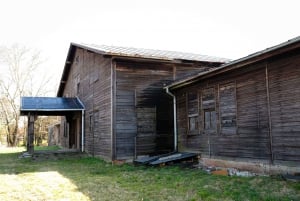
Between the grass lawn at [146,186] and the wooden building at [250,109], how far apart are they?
3.42ft

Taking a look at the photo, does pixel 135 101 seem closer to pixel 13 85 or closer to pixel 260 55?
pixel 260 55

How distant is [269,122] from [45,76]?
33668 mm

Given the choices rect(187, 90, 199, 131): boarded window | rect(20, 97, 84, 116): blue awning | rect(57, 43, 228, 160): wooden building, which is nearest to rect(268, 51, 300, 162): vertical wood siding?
rect(187, 90, 199, 131): boarded window

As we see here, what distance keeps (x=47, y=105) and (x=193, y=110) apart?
365 inches

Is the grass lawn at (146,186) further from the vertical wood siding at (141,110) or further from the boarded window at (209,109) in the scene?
the vertical wood siding at (141,110)

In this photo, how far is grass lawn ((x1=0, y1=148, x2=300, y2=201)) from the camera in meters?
6.38

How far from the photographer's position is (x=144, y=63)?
1347 cm

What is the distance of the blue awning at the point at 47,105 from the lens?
16.1m

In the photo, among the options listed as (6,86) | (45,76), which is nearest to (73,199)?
(6,86)

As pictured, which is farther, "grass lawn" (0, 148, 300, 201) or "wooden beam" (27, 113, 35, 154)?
"wooden beam" (27, 113, 35, 154)

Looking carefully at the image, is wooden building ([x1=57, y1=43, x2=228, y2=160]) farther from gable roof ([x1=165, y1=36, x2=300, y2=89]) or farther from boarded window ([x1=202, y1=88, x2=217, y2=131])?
gable roof ([x1=165, y1=36, x2=300, y2=89])

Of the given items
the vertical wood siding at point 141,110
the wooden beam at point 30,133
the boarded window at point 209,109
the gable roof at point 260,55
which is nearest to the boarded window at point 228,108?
the boarded window at point 209,109

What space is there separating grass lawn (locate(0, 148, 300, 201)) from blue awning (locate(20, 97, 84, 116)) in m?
6.54

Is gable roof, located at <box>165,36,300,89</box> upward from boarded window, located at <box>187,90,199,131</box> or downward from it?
upward
